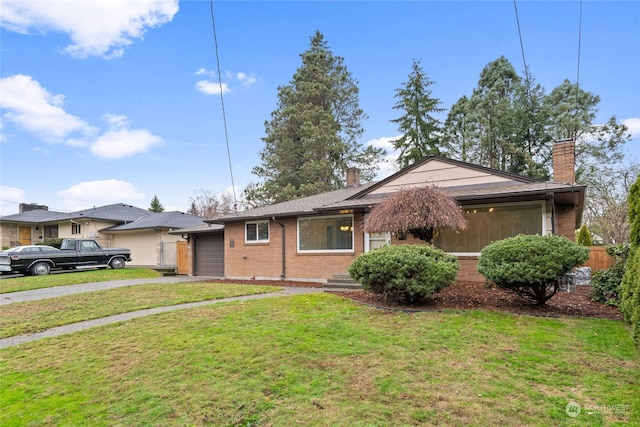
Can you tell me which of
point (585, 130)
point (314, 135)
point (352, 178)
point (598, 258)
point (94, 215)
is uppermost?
point (314, 135)

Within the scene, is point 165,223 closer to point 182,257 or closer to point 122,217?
point 182,257

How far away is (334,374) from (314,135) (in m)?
23.5

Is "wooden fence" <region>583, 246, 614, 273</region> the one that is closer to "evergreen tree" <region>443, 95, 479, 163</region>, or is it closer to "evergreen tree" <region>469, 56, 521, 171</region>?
"evergreen tree" <region>469, 56, 521, 171</region>

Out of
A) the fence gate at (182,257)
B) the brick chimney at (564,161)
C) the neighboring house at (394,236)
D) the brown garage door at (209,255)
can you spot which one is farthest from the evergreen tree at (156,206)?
the brick chimney at (564,161)

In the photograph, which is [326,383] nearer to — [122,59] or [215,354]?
[215,354]

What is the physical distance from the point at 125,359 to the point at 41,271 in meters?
17.2

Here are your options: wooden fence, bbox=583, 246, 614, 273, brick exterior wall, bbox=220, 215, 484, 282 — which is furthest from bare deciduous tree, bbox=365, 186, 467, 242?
wooden fence, bbox=583, 246, 614, 273

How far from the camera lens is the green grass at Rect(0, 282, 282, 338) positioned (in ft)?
23.3

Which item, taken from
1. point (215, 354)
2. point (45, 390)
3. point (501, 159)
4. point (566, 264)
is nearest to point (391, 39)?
point (566, 264)

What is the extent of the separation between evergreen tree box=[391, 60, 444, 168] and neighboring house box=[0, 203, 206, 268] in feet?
55.7

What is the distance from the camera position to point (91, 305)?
8.66 meters

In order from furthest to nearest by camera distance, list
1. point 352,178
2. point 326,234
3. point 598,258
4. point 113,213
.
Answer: point 113,213 < point 352,178 < point 326,234 < point 598,258

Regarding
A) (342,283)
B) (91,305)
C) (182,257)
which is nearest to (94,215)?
(182,257)

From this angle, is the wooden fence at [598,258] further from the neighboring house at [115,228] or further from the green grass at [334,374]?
the neighboring house at [115,228]
